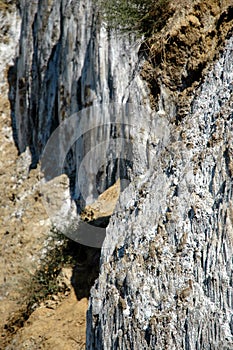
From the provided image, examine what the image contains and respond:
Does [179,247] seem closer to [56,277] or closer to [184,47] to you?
[184,47]

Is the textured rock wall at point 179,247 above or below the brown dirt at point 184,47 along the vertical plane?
below

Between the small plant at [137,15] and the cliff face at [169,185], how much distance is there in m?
0.24

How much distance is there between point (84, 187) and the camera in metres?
10.6

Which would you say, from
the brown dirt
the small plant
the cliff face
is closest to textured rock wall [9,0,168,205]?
the cliff face

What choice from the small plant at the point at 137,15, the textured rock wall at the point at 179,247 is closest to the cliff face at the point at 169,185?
the textured rock wall at the point at 179,247

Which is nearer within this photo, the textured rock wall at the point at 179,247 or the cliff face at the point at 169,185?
the textured rock wall at the point at 179,247

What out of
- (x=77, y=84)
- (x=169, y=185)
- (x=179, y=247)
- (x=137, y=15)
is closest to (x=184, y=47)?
(x=137, y=15)

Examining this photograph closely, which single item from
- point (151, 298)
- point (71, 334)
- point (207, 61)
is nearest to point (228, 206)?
point (151, 298)

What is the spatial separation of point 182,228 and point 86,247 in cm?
416

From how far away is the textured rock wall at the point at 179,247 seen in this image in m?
5.61

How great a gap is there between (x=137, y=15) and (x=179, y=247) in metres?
3.59

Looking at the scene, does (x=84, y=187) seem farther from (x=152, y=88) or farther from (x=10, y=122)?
(x=10, y=122)

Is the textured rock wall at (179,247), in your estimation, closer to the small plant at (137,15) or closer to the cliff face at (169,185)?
the cliff face at (169,185)

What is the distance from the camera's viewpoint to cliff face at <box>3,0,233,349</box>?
5.71m
